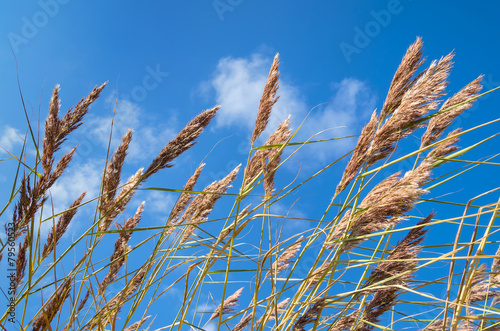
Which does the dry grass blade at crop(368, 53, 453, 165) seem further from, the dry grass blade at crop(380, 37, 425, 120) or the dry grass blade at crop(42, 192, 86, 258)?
the dry grass blade at crop(42, 192, 86, 258)

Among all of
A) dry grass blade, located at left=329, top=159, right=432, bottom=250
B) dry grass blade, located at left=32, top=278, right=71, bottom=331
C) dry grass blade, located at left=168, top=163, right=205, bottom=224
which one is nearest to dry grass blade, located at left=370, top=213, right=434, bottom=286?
dry grass blade, located at left=329, top=159, right=432, bottom=250

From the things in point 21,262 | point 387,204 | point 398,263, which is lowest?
point 398,263

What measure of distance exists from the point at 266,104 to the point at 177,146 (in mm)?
555

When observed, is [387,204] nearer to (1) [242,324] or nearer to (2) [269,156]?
(2) [269,156]

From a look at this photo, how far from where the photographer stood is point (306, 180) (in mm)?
1815

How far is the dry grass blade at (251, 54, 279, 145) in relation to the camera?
6.89ft

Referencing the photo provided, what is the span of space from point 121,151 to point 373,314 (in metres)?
1.22

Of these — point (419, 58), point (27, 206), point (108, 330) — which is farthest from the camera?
point (108, 330)

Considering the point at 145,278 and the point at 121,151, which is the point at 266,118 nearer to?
the point at 121,151

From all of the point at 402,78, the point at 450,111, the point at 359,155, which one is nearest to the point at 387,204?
the point at 359,155

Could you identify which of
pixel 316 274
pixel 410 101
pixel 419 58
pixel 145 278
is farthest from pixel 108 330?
pixel 419 58

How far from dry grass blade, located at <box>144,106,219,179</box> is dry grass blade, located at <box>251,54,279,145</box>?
378mm

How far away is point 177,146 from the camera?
69.3 inches

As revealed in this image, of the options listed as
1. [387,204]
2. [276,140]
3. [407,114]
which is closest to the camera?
[387,204]
